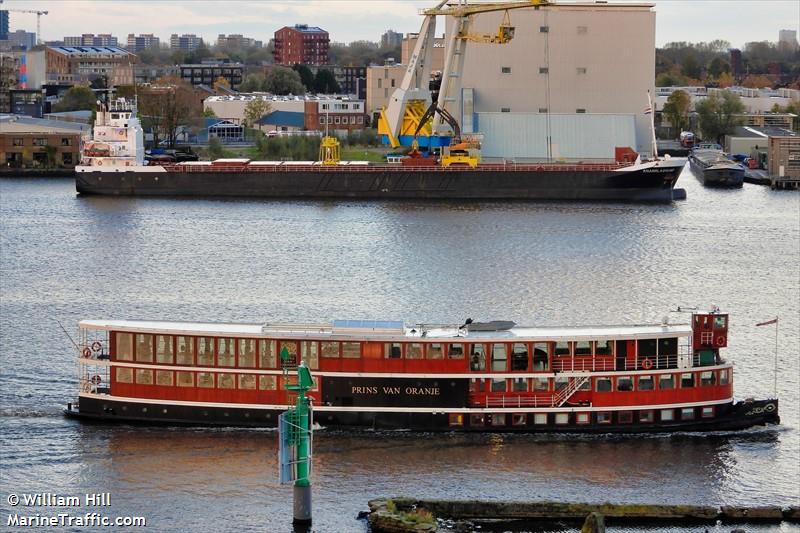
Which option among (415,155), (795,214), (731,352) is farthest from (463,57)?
(731,352)

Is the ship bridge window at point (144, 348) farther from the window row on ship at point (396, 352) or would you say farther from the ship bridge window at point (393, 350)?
the ship bridge window at point (393, 350)

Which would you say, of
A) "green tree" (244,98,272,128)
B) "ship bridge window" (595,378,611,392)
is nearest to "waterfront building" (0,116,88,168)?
"green tree" (244,98,272,128)

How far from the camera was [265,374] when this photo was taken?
23.1m

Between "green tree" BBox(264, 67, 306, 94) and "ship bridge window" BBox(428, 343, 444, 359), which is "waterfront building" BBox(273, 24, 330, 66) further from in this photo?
"ship bridge window" BBox(428, 343, 444, 359)

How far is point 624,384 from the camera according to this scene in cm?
2311

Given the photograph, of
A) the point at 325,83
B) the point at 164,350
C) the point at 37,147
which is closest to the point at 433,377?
the point at 164,350

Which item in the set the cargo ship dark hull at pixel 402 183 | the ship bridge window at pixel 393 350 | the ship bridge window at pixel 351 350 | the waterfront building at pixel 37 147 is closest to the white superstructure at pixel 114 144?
the cargo ship dark hull at pixel 402 183

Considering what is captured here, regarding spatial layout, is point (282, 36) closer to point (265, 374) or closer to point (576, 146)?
point (576, 146)

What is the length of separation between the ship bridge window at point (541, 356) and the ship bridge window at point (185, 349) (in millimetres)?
4764

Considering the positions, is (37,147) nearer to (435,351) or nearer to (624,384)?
(435,351)

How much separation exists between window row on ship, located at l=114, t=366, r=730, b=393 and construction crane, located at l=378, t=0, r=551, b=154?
39318 millimetres

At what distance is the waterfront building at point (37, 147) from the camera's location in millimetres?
70375

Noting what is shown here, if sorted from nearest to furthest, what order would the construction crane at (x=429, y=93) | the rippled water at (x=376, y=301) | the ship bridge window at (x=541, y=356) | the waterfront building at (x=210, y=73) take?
the rippled water at (x=376, y=301)
the ship bridge window at (x=541, y=356)
the construction crane at (x=429, y=93)
the waterfront building at (x=210, y=73)

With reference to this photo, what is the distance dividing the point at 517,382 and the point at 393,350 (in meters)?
1.77
